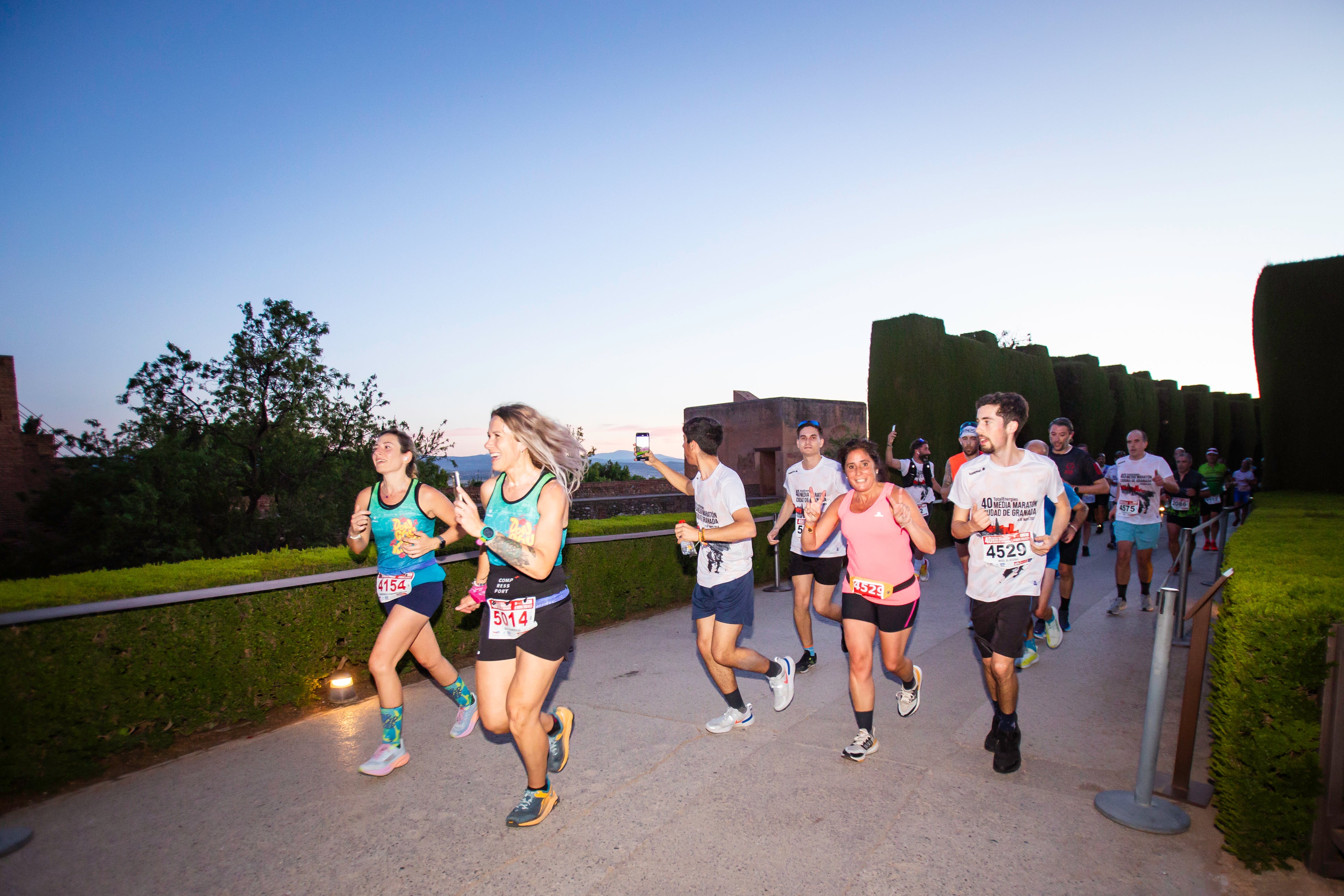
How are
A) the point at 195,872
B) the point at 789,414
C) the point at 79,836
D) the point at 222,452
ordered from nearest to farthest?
the point at 195,872
the point at 79,836
the point at 222,452
the point at 789,414

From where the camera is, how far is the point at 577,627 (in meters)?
7.64

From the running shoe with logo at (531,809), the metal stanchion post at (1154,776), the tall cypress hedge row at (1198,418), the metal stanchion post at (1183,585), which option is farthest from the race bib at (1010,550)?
the tall cypress hedge row at (1198,418)

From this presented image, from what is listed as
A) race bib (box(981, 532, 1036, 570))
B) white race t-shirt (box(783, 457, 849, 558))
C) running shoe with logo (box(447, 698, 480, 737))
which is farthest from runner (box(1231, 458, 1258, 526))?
running shoe with logo (box(447, 698, 480, 737))

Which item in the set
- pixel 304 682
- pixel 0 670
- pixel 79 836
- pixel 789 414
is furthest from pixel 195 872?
pixel 789 414

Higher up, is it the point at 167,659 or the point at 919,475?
the point at 919,475

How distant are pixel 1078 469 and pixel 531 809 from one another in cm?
623

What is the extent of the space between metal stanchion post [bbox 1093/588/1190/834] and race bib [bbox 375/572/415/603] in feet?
12.5

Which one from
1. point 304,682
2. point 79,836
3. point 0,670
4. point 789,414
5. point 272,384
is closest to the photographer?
point 79,836

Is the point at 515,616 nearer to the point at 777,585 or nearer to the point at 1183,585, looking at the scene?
the point at 1183,585

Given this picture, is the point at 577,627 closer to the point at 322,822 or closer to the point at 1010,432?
the point at 322,822

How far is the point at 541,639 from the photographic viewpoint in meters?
3.42

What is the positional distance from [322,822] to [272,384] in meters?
17.5

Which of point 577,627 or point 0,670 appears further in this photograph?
point 577,627

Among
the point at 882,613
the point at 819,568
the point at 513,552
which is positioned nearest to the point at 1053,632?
the point at 819,568
